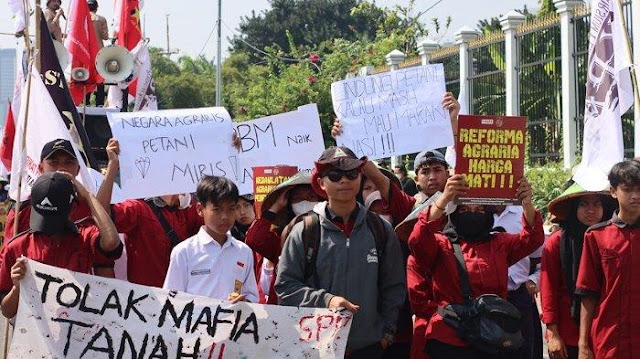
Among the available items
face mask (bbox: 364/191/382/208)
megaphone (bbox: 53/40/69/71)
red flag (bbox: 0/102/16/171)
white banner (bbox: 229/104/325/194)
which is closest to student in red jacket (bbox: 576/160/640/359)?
face mask (bbox: 364/191/382/208)

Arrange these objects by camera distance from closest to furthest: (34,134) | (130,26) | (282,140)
→ (34,134), (282,140), (130,26)

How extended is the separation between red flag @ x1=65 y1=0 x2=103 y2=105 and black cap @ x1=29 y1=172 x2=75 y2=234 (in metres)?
6.40

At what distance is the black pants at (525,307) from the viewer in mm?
7086

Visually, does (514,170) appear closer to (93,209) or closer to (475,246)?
(475,246)

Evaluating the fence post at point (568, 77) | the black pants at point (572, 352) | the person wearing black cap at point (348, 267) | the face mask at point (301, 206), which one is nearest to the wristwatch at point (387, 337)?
the person wearing black cap at point (348, 267)

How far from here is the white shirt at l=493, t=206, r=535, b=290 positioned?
23.9 ft

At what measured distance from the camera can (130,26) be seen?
45.2 feet

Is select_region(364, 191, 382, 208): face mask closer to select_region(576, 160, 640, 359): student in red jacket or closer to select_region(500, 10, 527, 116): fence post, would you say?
select_region(576, 160, 640, 359): student in red jacket

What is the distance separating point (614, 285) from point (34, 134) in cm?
336

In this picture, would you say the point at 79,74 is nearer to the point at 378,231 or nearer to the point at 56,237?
the point at 56,237

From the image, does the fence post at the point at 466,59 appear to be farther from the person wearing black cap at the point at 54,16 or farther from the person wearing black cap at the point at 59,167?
the person wearing black cap at the point at 59,167

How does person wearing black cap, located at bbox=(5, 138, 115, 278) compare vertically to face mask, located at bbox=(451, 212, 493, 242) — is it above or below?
above

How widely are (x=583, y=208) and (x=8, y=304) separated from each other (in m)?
3.13

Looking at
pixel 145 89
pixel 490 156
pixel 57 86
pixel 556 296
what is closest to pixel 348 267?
pixel 490 156
